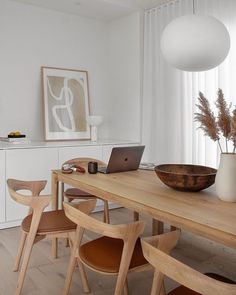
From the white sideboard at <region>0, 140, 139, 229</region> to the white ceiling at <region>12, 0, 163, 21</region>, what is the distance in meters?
1.68

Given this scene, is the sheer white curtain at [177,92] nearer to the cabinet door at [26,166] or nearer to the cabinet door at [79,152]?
the cabinet door at [79,152]

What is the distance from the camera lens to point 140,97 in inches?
168

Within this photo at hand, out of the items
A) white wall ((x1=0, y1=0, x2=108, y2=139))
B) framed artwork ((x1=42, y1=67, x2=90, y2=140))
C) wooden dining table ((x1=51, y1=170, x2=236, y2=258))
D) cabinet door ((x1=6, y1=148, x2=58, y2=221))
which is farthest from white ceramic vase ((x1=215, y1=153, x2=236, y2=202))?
white wall ((x1=0, y1=0, x2=108, y2=139))

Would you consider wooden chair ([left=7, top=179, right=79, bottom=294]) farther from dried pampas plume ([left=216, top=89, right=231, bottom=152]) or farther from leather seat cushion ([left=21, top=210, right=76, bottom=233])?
dried pampas plume ([left=216, top=89, right=231, bottom=152])

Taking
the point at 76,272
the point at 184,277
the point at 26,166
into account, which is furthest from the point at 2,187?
the point at 184,277

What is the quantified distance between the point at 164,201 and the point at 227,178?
34 cm

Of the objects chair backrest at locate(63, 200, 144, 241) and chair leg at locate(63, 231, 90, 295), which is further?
chair leg at locate(63, 231, 90, 295)

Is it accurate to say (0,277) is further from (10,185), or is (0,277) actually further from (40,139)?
(40,139)

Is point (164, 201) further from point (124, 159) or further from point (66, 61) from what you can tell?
point (66, 61)

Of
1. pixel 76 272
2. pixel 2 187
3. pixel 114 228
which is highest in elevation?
pixel 114 228

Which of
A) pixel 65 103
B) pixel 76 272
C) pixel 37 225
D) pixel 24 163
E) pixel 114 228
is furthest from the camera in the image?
pixel 65 103

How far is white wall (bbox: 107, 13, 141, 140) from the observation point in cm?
426

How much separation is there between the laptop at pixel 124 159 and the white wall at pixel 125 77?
176 centimetres

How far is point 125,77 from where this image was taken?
4.43 metres
